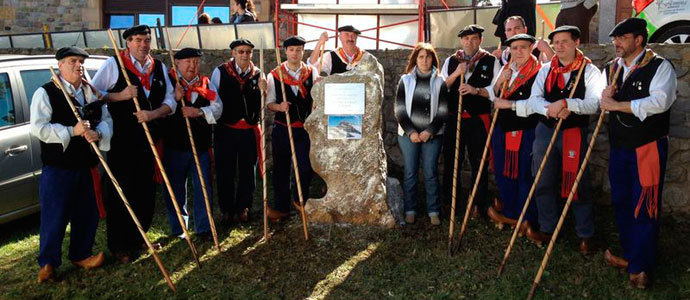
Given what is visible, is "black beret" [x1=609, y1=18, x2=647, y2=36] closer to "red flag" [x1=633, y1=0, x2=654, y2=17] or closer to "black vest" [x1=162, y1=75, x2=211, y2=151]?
"red flag" [x1=633, y1=0, x2=654, y2=17]

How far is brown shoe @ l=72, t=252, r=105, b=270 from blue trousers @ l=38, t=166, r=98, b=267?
46 millimetres

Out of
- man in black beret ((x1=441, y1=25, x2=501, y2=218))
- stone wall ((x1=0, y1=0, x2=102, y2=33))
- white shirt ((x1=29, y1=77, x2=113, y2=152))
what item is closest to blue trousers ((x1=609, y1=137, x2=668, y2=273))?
man in black beret ((x1=441, y1=25, x2=501, y2=218))

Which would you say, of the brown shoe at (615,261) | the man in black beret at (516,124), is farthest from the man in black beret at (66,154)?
the brown shoe at (615,261)

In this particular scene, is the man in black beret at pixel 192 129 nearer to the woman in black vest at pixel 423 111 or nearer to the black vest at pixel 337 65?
the black vest at pixel 337 65

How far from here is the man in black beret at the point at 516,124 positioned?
4566mm

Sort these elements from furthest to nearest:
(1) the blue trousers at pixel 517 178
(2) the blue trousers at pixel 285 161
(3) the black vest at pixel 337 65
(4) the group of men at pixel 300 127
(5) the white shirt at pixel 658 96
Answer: (3) the black vest at pixel 337 65, (2) the blue trousers at pixel 285 161, (1) the blue trousers at pixel 517 178, (4) the group of men at pixel 300 127, (5) the white shirt at pixel 658 96

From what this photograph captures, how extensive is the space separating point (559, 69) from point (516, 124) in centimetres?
60

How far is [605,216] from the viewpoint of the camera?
5500mm

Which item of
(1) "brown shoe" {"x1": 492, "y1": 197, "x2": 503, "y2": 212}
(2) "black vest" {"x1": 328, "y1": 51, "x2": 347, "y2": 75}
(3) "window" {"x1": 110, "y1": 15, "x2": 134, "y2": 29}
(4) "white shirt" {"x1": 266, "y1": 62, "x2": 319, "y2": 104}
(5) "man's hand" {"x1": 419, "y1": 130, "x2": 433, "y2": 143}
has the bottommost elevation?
(1) "brown shoe" {"x1": 492, "y1": 197, "x2": 503, "y2": 212}

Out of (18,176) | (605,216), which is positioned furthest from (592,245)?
(18,176)

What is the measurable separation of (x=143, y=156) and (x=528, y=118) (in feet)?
11.0

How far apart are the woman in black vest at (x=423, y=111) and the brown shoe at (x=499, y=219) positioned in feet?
1.71

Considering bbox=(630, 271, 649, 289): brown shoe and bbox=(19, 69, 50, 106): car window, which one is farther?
bbox=(19, 69, 50, 106): car window

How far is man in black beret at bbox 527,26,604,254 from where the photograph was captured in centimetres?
415
